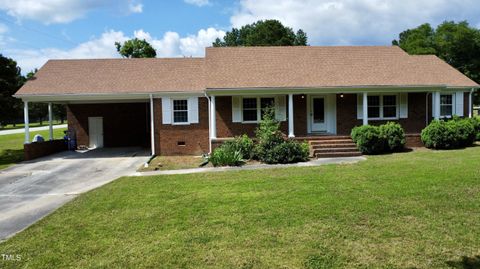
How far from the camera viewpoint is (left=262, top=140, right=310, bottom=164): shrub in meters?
15.0

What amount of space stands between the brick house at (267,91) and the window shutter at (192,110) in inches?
2.0

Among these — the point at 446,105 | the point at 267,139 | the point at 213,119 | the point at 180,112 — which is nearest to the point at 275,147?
the point at 267,139

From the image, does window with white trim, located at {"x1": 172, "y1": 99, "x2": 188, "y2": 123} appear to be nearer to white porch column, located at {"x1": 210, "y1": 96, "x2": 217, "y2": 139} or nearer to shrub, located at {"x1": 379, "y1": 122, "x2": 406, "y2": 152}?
white porch column, located at {"x1": 210, "y1": 96, "x2": 217, "y2": 139}

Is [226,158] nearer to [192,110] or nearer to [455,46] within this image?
[192,110]

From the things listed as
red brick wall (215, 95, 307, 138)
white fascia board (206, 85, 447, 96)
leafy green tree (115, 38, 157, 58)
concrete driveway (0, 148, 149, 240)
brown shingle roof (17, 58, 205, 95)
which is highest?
leafy green tree (115, 38, 157, 58)

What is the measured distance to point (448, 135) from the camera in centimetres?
1711

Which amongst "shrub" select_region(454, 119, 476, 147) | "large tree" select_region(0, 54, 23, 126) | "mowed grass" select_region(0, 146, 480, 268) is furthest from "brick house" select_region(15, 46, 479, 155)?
"mowed grass" select_region(0, 146, 480, 268)

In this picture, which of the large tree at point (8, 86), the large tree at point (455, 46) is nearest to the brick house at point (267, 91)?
the large tree at point (8, 86)

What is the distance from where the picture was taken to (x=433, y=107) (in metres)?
19.5

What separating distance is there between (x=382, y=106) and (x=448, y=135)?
3.54 m

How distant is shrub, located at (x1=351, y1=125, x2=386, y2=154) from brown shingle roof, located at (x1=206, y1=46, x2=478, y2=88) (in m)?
2.56

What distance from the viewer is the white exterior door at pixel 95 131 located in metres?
23.2

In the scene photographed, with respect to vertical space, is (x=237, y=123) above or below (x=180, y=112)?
below

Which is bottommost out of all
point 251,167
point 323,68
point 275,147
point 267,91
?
point 251,167
